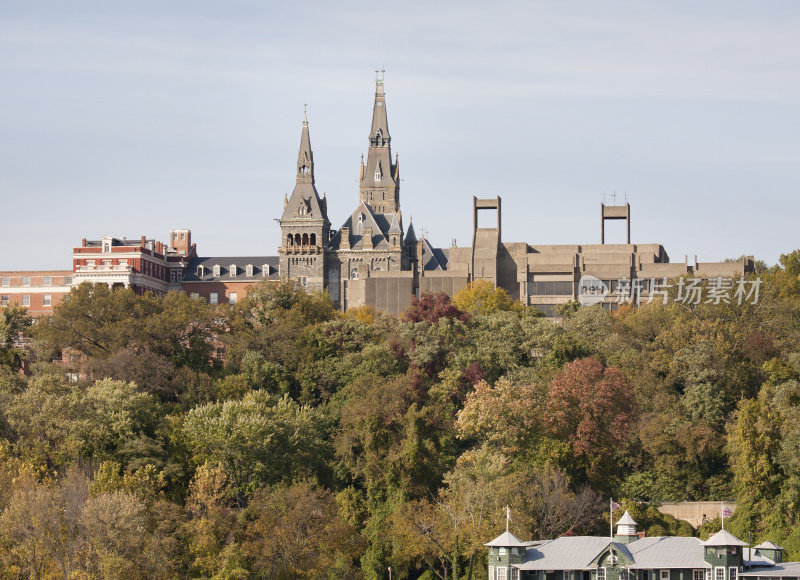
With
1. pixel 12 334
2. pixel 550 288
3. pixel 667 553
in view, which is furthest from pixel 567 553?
pixel 550 288

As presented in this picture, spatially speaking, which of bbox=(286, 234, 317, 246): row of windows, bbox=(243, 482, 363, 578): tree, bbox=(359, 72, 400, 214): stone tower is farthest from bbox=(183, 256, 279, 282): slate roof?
bbox=(243, 482, 363, 578): tree

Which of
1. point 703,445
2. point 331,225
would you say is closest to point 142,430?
→ point 703,445

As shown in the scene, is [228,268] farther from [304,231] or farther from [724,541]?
[724,541]

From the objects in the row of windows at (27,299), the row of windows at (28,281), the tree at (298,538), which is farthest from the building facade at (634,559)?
the row of windows at (28,281)

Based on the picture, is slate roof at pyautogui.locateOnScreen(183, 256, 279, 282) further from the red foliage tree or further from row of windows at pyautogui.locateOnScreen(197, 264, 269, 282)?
the red foliage tree

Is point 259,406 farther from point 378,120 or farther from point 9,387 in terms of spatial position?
point 378,120

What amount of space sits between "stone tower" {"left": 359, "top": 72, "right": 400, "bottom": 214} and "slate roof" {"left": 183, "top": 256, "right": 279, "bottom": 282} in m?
25.2

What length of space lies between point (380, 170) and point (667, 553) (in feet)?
428

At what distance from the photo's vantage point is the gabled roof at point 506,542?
207 ft

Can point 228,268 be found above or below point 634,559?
above

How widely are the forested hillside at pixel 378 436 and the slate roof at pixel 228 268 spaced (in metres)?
63.6

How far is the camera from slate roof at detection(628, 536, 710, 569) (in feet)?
204

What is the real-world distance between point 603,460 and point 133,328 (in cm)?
3344

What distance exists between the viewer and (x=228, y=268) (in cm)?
16438
